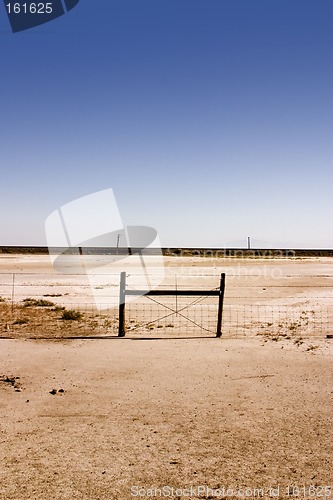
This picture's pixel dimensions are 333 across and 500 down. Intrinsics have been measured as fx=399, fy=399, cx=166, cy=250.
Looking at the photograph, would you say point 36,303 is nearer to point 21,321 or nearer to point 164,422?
point 21,321

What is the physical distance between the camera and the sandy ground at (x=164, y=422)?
15.5ft

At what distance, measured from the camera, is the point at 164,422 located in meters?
6.31

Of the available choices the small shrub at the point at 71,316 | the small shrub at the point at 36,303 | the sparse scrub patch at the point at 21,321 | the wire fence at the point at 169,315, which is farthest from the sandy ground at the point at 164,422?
the small shrub at the point at 36,303

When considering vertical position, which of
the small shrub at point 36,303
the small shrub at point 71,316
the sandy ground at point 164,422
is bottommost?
the sandy ground at point 164,422

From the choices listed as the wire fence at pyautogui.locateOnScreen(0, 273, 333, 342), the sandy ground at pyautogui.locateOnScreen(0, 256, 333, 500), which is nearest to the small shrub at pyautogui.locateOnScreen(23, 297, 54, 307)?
the wire fence at pyautogui.locateOnScreen(0, 273, 333, 342)

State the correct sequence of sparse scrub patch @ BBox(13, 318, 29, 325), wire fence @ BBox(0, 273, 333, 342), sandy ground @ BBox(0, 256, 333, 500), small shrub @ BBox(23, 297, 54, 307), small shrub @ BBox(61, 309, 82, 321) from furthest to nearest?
small shrub @ BBox(23, 297, 54, 307) < small shrub @ BBox(61, 309, 82, 321) < sparse scrub patch @ BBox(13, 318, 29, 325) < wire fence @ BBox(0, 273, 333, 342) < sandy ground @ BBox(0, 256, 333, 500)

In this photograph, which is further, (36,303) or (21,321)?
(36,303)

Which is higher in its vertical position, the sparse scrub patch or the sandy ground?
the sparse scrub patch

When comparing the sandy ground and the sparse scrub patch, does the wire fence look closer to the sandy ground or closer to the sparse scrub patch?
the sparse scrub patch

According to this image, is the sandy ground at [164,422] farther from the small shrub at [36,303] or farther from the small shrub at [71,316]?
the small shrub at [36,303]

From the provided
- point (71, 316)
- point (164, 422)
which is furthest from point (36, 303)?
point (164, 422)

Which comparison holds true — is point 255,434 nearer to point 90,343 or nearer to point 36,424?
point 36,424

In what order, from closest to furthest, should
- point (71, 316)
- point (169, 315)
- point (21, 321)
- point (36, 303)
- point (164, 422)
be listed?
point (164, 422) → point (21, 321) → point (169, 315) → point (71, 316) → point (36, 303)

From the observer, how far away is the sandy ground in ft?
15.5
